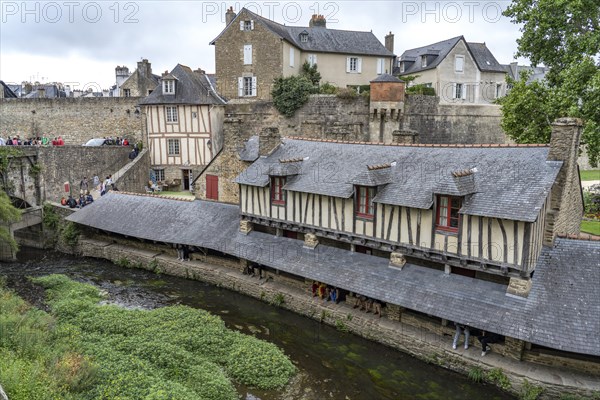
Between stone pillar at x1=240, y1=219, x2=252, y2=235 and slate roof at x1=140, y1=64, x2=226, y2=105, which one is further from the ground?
slate roof at x1=140, y1=64, x2=226, y2=105

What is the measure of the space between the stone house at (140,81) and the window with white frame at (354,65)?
1340 cm

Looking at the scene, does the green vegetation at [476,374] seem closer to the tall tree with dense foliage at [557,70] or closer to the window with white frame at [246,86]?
the tall tree with dense foliage at [557,70]

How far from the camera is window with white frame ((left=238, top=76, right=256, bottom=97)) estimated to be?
2578 centimetres

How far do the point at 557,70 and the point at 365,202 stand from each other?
31.7 ft

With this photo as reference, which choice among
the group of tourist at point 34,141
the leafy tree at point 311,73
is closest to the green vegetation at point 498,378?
the leafy tree at point 311,73

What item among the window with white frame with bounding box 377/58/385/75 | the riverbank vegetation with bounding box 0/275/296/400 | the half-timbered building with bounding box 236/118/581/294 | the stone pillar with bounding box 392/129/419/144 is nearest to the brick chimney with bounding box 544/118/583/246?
the half-timbered building with bounding box 236/118/581/294

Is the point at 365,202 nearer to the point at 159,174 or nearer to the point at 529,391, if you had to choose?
the point at 529,391

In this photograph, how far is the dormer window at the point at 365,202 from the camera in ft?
41.6

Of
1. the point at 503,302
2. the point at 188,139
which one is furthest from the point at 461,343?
the point at 188,139

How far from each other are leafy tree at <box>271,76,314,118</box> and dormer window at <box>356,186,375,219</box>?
12.2m

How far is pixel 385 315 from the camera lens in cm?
1238

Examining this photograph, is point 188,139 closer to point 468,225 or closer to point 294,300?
point 294,300

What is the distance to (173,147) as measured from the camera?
25781 millimetres

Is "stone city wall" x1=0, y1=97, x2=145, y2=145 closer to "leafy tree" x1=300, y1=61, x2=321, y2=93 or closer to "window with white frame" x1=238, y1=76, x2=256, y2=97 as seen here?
"window with white frame" x1=238, y1=76, x2=256, y2=97
